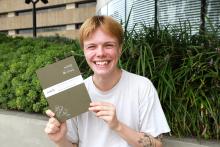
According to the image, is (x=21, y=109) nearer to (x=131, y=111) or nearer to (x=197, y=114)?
(x=197, y=114)

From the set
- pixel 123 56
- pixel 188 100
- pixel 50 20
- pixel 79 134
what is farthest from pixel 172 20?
pixel 50 20

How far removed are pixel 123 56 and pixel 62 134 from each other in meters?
1.78

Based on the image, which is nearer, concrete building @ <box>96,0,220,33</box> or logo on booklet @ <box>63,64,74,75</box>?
logo on booklet @ <box>63,64,74,75</box>

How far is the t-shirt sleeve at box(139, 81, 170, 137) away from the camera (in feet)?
7.13

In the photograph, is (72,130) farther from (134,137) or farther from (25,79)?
(25,79)

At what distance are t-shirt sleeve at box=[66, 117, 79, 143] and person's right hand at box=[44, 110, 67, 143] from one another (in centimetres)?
10

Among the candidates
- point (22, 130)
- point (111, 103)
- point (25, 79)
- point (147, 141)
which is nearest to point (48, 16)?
point (25, 79)

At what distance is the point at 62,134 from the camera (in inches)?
86.7

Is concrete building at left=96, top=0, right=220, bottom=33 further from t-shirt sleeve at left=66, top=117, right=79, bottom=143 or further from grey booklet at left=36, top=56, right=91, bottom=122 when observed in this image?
grey booklet at left=36, top=56, right=91, bottom=122

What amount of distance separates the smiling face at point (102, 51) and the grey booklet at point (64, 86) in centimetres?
12

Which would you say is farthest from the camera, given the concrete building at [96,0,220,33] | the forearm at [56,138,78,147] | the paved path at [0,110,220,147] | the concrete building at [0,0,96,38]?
the concrete building at [0,0,96,38]

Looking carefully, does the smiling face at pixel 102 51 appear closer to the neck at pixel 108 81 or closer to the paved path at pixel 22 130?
the neck at pixel 108 81

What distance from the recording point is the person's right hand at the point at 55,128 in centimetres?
213

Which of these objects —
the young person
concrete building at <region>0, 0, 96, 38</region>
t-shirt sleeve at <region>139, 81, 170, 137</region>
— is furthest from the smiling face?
concrete building at <region>0, 0, 96, 38</region>
